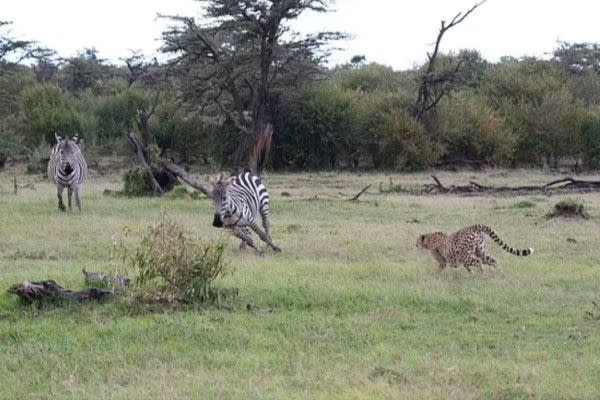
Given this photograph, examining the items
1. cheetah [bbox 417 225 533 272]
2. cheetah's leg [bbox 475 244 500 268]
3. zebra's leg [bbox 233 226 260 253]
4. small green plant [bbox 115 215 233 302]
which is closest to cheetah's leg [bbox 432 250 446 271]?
A: cheetah [bbox 417 225 533 272]

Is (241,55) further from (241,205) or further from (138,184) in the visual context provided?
(241,205)

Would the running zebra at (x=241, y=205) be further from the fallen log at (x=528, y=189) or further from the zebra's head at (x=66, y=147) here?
the fallen log at (x=528, y=189)

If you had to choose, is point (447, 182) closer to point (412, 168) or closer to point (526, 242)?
point (412, 168)

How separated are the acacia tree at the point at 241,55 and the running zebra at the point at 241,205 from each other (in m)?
21.8

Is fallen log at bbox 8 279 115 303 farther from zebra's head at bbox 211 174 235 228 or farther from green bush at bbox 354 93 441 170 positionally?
green bush at bbox 354 93 441 170

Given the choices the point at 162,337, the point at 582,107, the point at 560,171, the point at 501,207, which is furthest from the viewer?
the point at 582,107

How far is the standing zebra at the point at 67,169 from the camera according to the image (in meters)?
19.5

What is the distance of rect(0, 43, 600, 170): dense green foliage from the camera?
3862cm

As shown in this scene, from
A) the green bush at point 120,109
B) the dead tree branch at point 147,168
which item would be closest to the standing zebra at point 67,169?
the dead tree branch at point 147,168

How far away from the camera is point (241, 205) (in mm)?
14141

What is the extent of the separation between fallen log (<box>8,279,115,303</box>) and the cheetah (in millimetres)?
4761

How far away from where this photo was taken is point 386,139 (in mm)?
38500

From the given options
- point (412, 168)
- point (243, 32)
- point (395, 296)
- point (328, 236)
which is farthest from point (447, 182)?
point (395, 296)

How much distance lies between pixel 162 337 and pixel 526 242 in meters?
8.48
